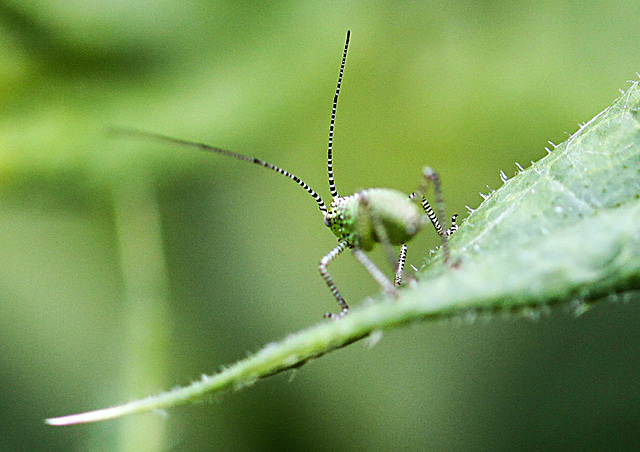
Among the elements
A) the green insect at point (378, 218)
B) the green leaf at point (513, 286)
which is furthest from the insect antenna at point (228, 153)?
the green leaf at point (513, 286)

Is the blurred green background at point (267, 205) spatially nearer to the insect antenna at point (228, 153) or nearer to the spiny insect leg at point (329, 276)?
the insect antenna at point (228, 153)

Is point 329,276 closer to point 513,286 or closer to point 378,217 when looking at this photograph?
point 378,217

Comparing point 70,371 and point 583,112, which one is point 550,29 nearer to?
point 583,112

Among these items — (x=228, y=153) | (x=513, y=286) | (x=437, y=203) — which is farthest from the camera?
(x=228, y=153)

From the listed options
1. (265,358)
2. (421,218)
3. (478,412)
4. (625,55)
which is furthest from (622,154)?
(625,55)

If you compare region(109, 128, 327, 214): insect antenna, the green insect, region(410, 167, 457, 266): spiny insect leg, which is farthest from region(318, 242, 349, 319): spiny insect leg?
region(410, 167, 457, 266): spiny insect leg

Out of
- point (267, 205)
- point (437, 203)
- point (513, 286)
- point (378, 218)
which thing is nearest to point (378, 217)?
point (378, 218)
